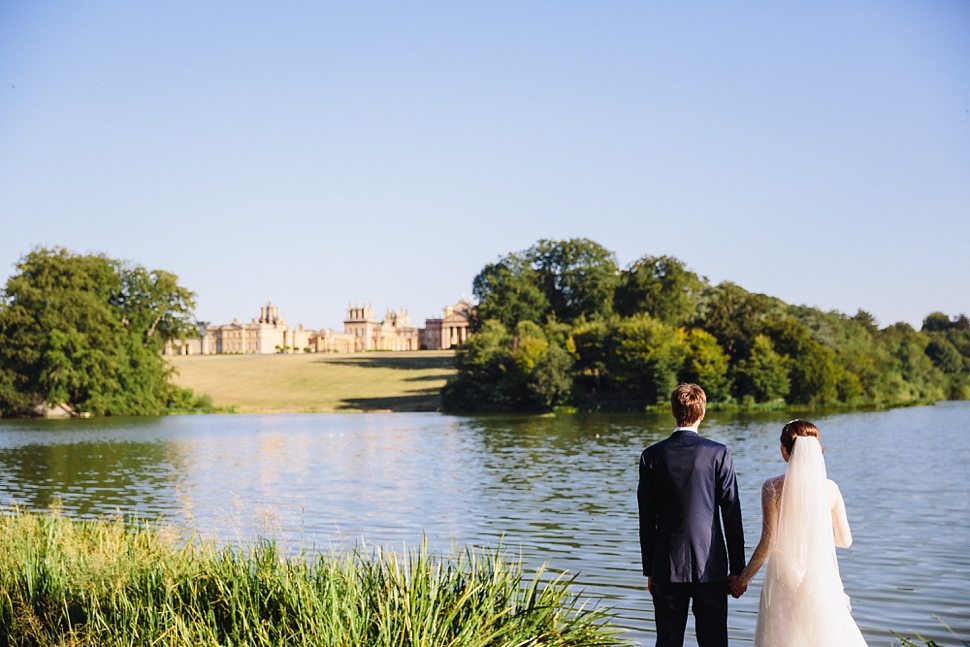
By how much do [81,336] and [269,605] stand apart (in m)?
56.3

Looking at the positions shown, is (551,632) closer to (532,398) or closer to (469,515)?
(469,515)

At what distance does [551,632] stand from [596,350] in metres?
53.8

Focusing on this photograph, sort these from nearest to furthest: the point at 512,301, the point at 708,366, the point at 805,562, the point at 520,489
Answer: the point at 805,562, the point at 520,489, the point at 708,366, the point at 512,301

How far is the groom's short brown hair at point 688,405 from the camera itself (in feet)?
16.2

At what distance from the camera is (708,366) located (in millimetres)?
53938

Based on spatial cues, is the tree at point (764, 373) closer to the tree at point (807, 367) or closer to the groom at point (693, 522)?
the tree at point (807, 367)

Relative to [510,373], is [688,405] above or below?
above

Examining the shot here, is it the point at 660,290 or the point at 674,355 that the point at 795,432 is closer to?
the point at 674,355

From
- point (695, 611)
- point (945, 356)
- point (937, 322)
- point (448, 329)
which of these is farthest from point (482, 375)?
point (448, 329)

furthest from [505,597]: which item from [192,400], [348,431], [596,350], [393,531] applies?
[192,400]

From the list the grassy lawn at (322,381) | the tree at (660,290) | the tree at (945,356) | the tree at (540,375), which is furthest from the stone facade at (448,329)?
the tree at (540,375)

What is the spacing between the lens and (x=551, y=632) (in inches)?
247

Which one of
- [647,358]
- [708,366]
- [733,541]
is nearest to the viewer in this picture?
[733,541]

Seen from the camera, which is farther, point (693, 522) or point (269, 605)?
point (269, 605)
